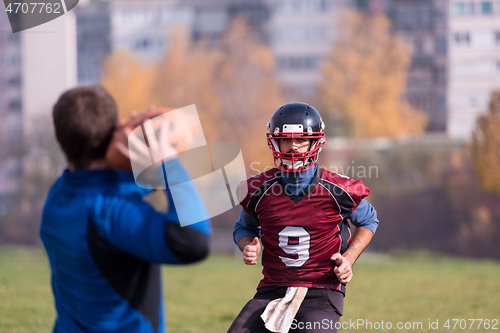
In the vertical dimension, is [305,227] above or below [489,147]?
above

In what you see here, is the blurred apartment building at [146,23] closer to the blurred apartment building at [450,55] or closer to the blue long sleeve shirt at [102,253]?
the blurred apartment building at [450,55]

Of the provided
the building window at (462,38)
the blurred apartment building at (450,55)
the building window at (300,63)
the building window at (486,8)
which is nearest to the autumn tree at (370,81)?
the blurred apartment building at (450,55)

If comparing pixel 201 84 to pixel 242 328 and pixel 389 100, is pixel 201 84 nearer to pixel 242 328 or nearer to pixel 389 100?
pixel 389 100

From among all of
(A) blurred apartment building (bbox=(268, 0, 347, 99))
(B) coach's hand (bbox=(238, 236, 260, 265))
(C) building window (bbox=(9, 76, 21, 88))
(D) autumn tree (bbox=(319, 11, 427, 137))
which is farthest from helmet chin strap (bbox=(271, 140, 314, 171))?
(A) blurred apartment building (bbox=(268, 0, 347, 99))

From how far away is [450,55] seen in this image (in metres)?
36.8

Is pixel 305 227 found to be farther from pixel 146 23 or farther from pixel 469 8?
pixel 146 23

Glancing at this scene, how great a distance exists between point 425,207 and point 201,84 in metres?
17.5

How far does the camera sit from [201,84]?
36312 millimetres

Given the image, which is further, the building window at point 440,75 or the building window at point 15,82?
the building window at point 440,75

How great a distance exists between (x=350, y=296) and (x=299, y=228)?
8.88m

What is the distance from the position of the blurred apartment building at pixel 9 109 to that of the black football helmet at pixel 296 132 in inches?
1165

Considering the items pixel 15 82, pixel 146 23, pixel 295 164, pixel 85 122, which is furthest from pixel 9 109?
pixel 85 122

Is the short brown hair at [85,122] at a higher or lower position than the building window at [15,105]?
higher

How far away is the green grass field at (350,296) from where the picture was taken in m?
8.73
